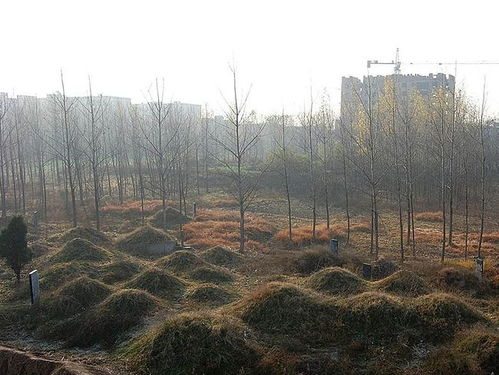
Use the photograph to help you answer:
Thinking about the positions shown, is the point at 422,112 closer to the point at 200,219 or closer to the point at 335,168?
the point at 335,168

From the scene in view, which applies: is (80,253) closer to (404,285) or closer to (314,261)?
(314,261)

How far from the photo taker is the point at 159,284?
9703 millimetres

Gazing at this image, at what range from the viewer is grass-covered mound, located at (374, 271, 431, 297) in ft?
28.1

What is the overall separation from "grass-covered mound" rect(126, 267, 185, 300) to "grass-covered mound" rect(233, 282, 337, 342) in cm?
196

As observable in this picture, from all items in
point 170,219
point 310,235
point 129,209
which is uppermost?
point 129,209

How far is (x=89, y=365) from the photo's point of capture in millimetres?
6543

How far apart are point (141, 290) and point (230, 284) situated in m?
2.28

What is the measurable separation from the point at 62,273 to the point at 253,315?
17.0 feet

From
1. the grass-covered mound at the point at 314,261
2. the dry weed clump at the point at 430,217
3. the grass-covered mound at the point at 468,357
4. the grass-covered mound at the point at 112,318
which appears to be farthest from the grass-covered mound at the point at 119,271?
the dry weed clump at the point at 430,217

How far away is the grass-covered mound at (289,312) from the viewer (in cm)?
720

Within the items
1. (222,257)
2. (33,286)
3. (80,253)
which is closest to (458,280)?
(222,257)

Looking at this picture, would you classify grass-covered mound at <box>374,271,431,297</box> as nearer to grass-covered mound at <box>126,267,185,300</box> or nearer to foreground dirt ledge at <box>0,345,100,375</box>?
grass-covered mound at <box>126,267,185,300</box>

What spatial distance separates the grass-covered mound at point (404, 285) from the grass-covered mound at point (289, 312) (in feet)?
5.21

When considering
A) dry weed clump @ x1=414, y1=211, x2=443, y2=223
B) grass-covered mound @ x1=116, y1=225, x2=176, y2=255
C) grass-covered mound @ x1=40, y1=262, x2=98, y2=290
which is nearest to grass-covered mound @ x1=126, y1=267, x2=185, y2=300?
grass-covered mound @ x1=40, y1=262, x2=98, y2=290
